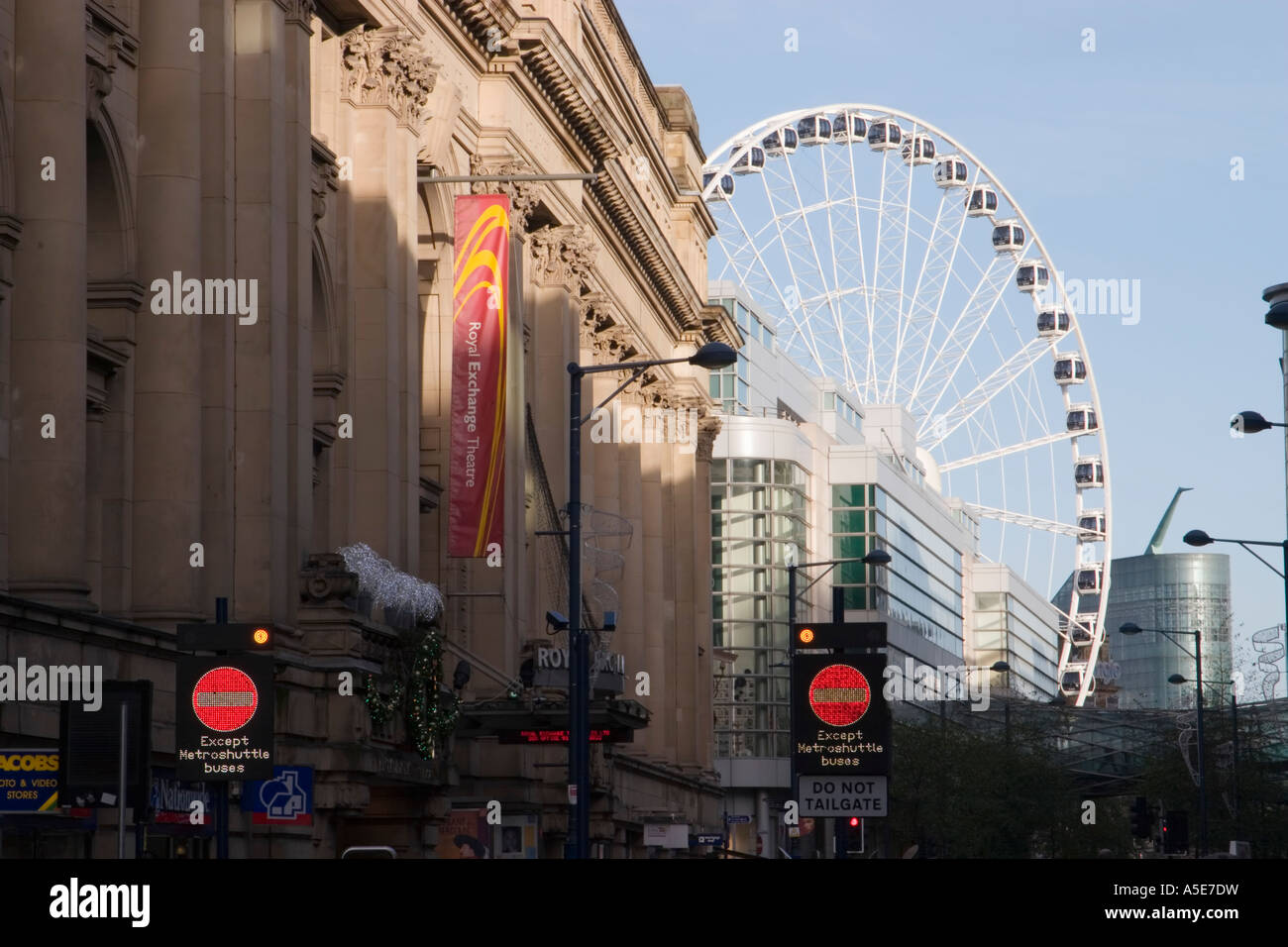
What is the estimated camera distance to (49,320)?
93.2 feet

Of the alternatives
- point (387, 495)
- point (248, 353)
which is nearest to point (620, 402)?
point (387, 495)

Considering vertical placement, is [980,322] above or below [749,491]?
above

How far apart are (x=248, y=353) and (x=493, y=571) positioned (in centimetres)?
1611

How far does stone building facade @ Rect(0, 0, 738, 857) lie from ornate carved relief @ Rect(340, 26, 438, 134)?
65 mm

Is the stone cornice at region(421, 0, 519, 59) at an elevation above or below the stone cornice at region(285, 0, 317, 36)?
above

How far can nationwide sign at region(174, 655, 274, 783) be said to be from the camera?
66.6 ft

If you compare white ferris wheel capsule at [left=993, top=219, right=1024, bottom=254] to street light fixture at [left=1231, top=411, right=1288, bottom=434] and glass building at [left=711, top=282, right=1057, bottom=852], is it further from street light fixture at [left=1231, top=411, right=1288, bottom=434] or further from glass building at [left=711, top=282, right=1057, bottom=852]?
street light fixture at [left=1231, top=411, right=1288, bottom=434]

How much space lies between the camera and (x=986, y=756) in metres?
94.1

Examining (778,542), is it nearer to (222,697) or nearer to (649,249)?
(649,249)

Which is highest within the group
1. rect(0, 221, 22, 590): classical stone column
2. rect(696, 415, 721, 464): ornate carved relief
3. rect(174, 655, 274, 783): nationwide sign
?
rect(696, 415, 721, 464): ornate carved relief

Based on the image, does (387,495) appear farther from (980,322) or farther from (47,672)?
(980,322)

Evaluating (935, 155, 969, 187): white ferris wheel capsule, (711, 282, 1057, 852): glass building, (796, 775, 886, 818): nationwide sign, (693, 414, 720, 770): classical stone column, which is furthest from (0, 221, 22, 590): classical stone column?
(935, 155, 969, 187): white ferris wheel capsule

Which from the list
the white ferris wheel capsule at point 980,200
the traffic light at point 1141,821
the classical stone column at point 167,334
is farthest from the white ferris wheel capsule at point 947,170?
the classical stone column at point 167,334
